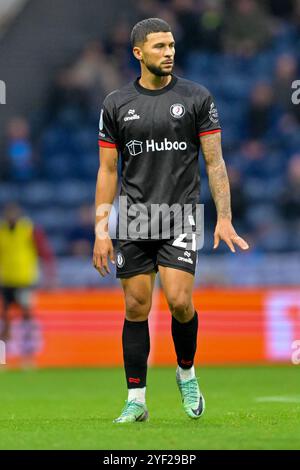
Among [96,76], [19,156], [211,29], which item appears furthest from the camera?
[211,29]

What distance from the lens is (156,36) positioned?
725 cm

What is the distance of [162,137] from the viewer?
726 cm

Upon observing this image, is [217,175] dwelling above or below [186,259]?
above

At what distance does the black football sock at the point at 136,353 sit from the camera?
289 inches

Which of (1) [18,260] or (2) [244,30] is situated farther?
(2) [244,30]

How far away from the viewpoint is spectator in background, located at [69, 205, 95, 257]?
698 inches

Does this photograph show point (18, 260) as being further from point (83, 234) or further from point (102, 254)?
point (102, 254)

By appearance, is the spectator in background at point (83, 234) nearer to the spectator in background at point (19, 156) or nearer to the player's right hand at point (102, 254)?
the spectator in background at point (19, 156)

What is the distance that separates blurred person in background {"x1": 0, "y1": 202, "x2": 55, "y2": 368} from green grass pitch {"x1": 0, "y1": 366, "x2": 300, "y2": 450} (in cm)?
153

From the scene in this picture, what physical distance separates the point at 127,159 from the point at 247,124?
12.3 metres

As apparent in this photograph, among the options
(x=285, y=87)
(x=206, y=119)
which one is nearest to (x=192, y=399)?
(x=206, y=119)

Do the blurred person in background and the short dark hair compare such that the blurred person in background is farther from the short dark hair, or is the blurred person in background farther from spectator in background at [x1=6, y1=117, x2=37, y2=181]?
the short dark hair

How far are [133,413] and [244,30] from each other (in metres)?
13.8
